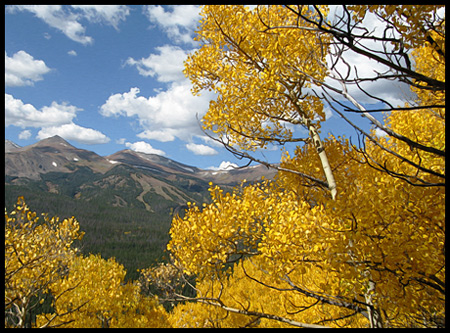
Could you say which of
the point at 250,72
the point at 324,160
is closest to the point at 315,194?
the point at 324,160

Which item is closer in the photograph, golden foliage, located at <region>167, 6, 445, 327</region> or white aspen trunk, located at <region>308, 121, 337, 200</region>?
golden foliage, located at <region>167, 6, 445, 327</region>

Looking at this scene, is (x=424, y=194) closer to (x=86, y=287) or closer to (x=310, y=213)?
(x=310, y=213)

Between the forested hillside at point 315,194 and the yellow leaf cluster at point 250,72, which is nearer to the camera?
the forested hillside at point 315,194

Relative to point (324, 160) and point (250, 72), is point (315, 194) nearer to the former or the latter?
point (324, 160)

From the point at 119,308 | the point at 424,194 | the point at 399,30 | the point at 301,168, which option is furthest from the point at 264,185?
the point at 119,308

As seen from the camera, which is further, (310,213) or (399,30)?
(310,213)

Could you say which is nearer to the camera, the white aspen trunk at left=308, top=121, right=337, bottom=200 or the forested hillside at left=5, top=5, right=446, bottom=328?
Answer: the forested hillside at left=5, top=5, right=446, bottom=328

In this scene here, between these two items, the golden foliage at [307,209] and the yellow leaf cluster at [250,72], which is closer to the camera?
the golden foliage at [307,209]

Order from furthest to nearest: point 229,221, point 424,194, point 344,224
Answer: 1. point 229,221
2. point 344,224
3. point 424,194

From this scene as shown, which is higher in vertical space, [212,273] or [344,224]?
[344,224]

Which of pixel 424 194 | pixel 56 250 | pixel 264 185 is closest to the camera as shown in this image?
pixel 424 194

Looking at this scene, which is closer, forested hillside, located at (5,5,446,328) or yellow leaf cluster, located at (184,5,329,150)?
forested hillside, located at (5,5,446,328)

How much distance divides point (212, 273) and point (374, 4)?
21.5ft

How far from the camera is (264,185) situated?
878 cm
